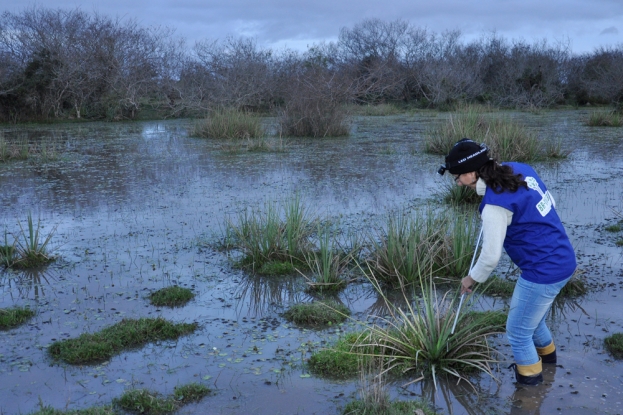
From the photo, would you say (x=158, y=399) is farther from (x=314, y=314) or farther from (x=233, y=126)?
(x=233, y=126)

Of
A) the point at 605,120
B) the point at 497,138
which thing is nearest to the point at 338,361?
the point at 497,138

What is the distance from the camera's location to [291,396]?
3.76 m

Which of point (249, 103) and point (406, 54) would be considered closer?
point (249, 103)

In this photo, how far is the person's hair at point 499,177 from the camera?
11.2 ft

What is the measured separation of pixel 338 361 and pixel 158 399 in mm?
1130

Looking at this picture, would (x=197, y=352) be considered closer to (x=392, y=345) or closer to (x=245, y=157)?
(x=392, y=345)

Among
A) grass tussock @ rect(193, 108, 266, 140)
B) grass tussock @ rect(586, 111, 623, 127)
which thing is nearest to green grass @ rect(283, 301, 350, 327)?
grass tussock @ rect(193, 108, 266, 140)

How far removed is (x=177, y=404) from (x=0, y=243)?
4136 mm

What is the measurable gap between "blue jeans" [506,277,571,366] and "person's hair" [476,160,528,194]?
54 cm

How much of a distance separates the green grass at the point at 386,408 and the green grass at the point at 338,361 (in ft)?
1.41

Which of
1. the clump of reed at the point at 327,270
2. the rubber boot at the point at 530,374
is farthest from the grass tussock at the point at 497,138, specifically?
the rubber boot at the point at 530,374

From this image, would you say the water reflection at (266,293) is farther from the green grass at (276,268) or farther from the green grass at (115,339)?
the green grass at (115,339)

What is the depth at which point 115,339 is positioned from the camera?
14.7 ft

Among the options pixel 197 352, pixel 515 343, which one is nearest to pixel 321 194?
pixel 197 352
